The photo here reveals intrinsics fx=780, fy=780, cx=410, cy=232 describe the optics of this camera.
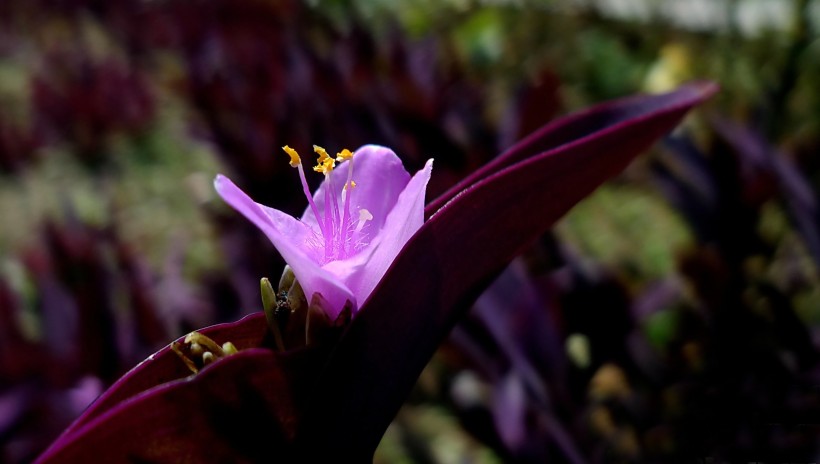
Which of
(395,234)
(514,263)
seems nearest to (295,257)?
(395,234)

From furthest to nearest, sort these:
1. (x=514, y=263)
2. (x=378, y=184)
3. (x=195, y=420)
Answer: (x=514, y=263) → (x=378, y=184) → (x=195, y=420)

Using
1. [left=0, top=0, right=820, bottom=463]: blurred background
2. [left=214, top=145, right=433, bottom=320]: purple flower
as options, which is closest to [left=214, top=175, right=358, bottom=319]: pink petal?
[left=214, top=145, right=433, bottom=320]: purple flower

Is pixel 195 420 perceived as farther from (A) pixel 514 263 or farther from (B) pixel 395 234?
(A) pixel 514 263

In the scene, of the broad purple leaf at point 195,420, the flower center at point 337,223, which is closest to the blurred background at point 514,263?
the flower center at point 337,223

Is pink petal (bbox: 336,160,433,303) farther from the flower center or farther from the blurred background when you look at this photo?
the blurred background

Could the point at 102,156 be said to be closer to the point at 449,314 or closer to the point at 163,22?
the point at 163,22

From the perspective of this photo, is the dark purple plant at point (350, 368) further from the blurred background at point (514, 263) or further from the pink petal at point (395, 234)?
the blurred background at point (514, 263)

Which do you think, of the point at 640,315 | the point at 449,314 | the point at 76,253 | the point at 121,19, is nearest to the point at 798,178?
the point at 640,315

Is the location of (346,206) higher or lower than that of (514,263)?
higher
